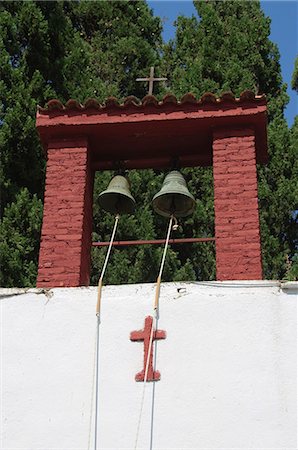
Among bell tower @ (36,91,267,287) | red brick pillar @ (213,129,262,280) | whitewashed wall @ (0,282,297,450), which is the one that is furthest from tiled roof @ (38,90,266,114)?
whitewashed wall @ (0,282,297,450)

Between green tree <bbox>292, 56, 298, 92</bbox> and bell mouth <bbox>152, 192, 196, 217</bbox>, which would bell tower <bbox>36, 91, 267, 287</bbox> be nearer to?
bell mouth <bbox>152, 192, 196, 217</bbox>

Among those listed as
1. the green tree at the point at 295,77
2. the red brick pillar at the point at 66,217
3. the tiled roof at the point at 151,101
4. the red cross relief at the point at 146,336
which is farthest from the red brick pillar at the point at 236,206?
the green tree at the point at 295,77

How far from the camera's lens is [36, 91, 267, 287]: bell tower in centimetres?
456

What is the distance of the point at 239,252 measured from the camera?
449 cm

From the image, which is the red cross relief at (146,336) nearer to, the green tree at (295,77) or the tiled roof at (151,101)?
the tiled roof at (151,101)

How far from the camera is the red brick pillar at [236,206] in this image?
14.6 ft

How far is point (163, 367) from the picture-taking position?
13.3 ft

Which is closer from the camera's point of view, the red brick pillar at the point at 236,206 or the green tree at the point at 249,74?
the red brick pillar at the point at 236,206

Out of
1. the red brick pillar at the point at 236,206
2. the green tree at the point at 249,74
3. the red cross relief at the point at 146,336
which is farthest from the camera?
the green tree at the point at 249,74

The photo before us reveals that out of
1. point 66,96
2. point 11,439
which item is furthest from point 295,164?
point 11,439

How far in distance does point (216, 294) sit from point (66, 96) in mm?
6673

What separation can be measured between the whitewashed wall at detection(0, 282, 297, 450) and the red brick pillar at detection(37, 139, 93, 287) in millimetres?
217

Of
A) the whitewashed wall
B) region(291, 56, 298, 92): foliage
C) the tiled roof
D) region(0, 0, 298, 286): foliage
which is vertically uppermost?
region(291, 56, 298, 92): foliage

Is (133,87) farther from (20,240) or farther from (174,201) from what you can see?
(174,201)
